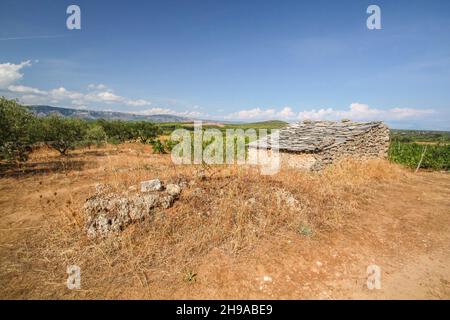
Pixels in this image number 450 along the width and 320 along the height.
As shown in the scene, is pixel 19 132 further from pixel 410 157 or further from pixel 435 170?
pixel 435 170

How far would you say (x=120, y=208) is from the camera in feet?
17.8

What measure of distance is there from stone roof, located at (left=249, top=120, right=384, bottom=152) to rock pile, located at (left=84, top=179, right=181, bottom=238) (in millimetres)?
8396

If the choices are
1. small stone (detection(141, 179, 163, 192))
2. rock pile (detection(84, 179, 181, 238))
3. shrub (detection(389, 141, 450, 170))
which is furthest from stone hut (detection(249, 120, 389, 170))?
rock pile (detection(84, 179, 181, 238))

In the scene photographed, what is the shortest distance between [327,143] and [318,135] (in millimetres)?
1740

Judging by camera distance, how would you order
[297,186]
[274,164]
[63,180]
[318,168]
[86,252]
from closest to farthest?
1. [86,252]
2. [297,186]
3. [63,180]
4. [318,168]
5. [274,164]

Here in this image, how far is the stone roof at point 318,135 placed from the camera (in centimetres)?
1224

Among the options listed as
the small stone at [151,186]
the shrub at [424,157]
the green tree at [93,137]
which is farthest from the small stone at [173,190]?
the green tree at [93,137]

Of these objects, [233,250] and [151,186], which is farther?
[151,186]

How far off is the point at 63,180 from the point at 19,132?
4803 mm

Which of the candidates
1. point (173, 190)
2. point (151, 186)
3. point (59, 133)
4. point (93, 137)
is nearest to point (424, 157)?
point (173, 190)

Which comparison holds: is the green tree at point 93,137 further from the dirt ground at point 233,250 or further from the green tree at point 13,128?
the dirt ground at point 233,250

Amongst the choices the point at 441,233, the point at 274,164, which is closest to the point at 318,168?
the point at 274,164

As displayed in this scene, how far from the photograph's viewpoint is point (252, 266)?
172 inches

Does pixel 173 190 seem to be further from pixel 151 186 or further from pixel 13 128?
pixel 13 128
